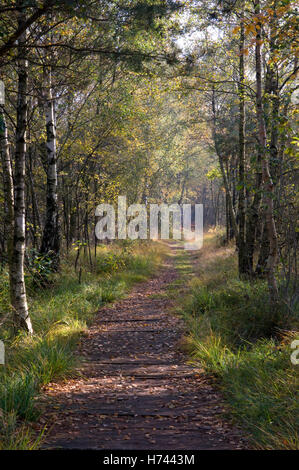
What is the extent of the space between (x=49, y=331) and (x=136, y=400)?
A: 2354 mm

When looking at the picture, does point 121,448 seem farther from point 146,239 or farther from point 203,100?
point 146,239

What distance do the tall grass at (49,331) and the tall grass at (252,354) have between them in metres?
2.02

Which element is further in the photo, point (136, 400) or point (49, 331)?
point (49, 331)

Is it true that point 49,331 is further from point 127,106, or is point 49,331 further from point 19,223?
point 127,106

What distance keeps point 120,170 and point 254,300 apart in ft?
33.9

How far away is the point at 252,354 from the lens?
4.89 metres

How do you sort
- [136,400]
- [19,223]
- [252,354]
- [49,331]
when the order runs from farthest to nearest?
[49,331] < [19,223] < [252,354] < [136,400]

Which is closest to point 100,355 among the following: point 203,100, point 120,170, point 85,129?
point 85,129

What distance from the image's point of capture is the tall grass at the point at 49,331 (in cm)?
369

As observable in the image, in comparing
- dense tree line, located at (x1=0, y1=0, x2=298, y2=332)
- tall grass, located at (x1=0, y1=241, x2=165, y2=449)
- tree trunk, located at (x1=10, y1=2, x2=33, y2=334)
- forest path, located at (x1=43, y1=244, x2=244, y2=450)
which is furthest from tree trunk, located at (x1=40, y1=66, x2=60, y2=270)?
tree trunk, located at (x1=10, y1=2, x2=33, y2=334)

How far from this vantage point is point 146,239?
20656 mm

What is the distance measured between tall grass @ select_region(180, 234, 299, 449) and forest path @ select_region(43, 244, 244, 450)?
0.79 feet

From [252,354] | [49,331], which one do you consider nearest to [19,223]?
[49,331]

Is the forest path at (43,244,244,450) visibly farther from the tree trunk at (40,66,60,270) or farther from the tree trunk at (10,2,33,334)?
the tree trunk at (40,66,60,270)
